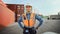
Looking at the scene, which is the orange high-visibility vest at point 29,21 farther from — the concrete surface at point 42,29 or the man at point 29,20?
the concrete surface at point 42,29

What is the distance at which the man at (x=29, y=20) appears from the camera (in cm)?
259

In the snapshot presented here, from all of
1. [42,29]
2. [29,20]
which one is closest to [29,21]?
[29,20]

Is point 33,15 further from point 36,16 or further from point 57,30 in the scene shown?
point 57,30

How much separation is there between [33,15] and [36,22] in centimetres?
24

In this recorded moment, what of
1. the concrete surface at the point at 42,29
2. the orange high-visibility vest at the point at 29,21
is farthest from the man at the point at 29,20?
the concrete surface at the point at 42,29

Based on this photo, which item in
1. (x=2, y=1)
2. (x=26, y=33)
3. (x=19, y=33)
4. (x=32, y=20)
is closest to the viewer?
(x=26, y=33)

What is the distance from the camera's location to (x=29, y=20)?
2742 millimetres

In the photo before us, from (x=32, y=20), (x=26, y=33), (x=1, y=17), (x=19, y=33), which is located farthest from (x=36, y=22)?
(x=1, y=17)

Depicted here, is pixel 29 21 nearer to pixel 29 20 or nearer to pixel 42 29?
pixel 29 20

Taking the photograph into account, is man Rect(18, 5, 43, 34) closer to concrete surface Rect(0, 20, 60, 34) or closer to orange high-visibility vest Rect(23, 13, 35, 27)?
orange high-visibility vest Rect(23, 13, 35, 27)

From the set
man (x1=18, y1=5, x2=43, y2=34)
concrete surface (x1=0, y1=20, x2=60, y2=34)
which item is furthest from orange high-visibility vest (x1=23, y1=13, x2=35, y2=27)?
concrete surface (x1=0, y1=20, x2=60, y2=34)

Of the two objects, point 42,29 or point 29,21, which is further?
point 42,29

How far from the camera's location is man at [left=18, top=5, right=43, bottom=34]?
102 inches

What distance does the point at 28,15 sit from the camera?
2680mm
